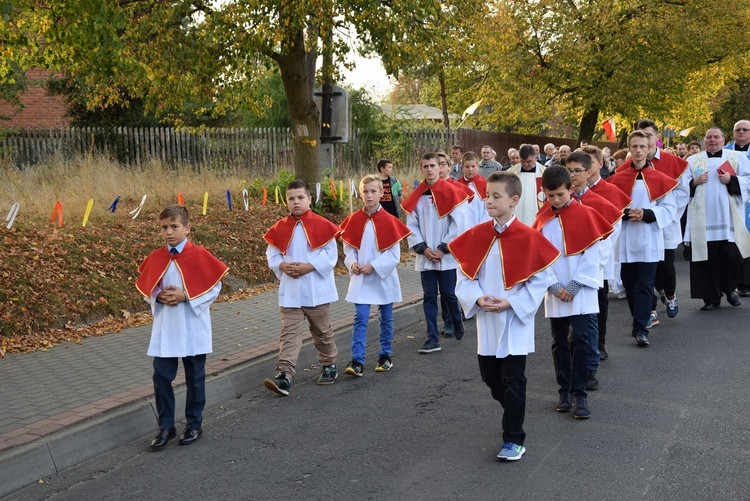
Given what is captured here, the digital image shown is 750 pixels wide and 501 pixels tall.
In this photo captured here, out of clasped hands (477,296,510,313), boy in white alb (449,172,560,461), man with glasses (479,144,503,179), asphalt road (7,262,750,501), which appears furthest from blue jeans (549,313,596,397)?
man with glasses (479,144,503,179)

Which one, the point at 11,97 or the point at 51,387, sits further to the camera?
the point at 11,97

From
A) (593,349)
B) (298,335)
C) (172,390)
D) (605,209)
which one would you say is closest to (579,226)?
(605,209)

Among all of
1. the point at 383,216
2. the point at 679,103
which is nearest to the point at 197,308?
the point at 383,216

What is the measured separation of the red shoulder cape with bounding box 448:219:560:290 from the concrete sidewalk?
267 centimetres

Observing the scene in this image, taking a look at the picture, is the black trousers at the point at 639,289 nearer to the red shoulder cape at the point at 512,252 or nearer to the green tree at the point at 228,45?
the red shoulder cape at the point at 512,252

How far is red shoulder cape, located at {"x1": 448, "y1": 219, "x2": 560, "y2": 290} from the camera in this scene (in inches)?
231

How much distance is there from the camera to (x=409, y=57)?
15125mm

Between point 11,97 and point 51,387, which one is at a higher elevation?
point 11,97

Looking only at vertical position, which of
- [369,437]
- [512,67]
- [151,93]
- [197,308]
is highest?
[512,67]

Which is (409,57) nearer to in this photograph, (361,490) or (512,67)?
(361,490)

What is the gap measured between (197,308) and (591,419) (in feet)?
9.89

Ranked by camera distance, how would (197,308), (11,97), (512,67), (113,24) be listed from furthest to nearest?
(512,67), (11,97), (113,24), (197,308)

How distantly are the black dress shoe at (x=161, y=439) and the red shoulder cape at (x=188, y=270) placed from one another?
95cm

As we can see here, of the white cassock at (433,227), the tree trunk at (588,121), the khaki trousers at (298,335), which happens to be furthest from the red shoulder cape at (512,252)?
the tree trunk at (588,121)
